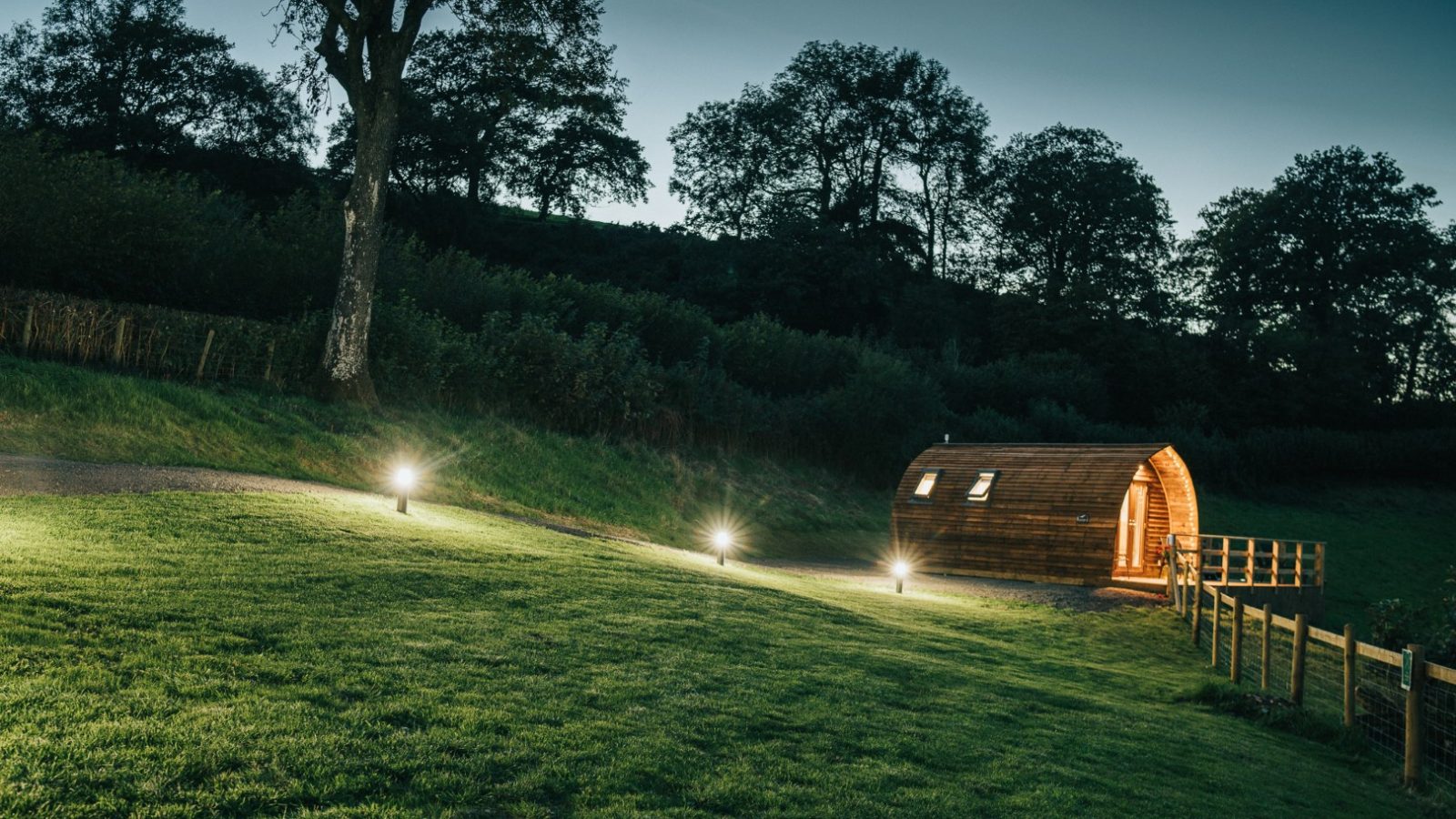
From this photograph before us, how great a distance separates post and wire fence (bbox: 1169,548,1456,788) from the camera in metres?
9.64

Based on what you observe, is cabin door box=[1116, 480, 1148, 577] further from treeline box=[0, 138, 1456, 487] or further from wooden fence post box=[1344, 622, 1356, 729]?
wooden fence post box=[1344, 622, 1356, 729]

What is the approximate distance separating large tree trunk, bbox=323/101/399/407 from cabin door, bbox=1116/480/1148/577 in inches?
790

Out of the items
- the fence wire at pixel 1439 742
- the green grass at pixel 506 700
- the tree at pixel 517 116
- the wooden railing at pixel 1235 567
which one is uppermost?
the tree at pixel 517 116

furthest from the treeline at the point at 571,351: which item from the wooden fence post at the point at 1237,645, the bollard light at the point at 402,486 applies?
the wooden fence post at the point at 1237,645

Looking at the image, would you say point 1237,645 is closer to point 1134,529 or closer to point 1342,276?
point 1134,529

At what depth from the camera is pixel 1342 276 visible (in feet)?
229

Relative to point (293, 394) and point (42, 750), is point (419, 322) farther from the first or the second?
point (42, 750)

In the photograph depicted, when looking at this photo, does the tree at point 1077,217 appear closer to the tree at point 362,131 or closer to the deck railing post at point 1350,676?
the tree at point 362,131

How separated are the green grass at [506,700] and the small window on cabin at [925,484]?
15.5 metres

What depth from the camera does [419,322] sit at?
96.1 ft

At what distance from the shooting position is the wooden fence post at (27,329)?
2093 cm

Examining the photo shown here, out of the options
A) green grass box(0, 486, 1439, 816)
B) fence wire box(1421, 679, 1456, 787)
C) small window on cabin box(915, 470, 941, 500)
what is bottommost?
fence wire box(1421, 679, 1456, 787)

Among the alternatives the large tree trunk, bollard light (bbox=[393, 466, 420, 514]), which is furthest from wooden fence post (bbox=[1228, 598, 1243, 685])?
the large tree trunk

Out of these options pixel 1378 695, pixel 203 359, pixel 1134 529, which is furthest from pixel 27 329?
pixel 1134 529
